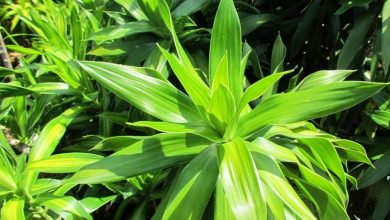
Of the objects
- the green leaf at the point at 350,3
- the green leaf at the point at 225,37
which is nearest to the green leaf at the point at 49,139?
the green leaf at the point at 225,37

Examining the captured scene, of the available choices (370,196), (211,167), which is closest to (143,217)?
(211,167)

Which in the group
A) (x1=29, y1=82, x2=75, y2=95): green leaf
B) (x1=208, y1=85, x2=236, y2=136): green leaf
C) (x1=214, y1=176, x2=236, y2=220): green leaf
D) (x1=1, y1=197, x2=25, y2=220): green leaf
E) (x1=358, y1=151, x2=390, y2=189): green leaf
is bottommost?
(x1=358, y1=151, x2=390, y2=189): green leaf

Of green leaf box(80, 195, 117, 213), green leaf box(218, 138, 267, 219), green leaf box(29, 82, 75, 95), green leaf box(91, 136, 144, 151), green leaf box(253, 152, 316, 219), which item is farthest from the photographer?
green leaf box(29, 82, 75, 95)

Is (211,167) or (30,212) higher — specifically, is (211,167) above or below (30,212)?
above

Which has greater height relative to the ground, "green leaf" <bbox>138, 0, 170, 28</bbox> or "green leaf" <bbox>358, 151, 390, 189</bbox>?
"green leaf" <bbox>138, 0, 170, 28</bbox>

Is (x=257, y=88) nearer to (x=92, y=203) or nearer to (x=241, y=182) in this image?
(x=241, y=182)

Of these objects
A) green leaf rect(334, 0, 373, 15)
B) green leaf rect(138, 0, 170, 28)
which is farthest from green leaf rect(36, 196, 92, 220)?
green leaf rect(334, 0, 373, 15)

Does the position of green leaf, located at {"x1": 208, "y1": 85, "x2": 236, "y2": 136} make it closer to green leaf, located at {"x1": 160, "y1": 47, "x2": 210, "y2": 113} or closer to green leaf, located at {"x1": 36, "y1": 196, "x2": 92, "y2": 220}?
green leaf, located at {"x1": 160, "y1": 47, "x2": 210, "y2": 113}

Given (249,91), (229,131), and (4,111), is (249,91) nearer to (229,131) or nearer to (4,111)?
(229,131)
